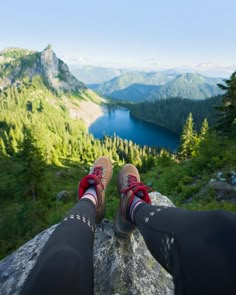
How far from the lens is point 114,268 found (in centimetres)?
326

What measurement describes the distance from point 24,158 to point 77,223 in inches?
1081

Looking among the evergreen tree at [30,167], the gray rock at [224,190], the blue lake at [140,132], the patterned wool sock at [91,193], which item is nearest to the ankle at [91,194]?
the patterned wool sock at [91,193]

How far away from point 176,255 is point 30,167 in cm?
2884

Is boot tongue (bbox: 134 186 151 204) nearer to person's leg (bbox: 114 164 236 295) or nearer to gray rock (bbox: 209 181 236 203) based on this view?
person's leg (bbox: 114 164 236 295)

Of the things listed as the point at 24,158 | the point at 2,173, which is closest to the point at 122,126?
the point at 2,173

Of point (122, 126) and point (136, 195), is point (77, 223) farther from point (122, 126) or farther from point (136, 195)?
point (122, 126)

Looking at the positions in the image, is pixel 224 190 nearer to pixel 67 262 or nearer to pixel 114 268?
pixel 114 268

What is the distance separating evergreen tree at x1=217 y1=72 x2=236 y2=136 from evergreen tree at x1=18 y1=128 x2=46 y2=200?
22.3 meters

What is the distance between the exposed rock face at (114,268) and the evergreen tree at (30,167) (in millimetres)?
25734

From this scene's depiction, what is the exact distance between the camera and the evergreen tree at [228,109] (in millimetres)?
18938

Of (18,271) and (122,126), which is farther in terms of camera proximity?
(122,126)

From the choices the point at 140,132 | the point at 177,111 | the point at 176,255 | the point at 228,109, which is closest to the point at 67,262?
the point at 176,255

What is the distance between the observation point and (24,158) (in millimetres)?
27469

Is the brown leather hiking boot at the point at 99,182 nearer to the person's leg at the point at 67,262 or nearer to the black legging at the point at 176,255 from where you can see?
the person's leg at the point at 67,262
